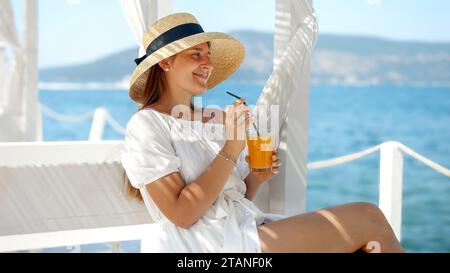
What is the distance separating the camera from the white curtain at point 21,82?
487 centimetres

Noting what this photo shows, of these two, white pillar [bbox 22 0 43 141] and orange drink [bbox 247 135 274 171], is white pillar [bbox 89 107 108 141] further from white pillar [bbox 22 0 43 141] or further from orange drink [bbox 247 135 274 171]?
orange drink [bbox 247 135 274 171]

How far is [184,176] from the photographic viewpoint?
1.91 meters

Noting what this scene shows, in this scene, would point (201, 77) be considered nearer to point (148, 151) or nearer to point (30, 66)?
point (148, 151)

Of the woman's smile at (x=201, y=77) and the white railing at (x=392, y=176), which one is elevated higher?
the woman's smile at (x=201, y=77)

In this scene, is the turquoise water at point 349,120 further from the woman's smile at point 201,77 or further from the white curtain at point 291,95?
the woman's smile at point 201,77

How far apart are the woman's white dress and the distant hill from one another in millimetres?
20106

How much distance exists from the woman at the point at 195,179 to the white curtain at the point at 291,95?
1.35ft

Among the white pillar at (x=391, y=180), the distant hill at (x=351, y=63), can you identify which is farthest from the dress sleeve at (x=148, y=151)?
the distant hill at (x=351, y=63)

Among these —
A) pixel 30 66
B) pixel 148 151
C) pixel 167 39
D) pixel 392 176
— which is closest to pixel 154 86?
pixel 167 39

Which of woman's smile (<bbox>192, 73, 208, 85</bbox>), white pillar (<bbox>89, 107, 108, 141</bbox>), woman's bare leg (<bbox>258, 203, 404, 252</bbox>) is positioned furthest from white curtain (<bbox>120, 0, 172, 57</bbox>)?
white pillar (<bbox>89, 107, 108, 141</bbox>)
